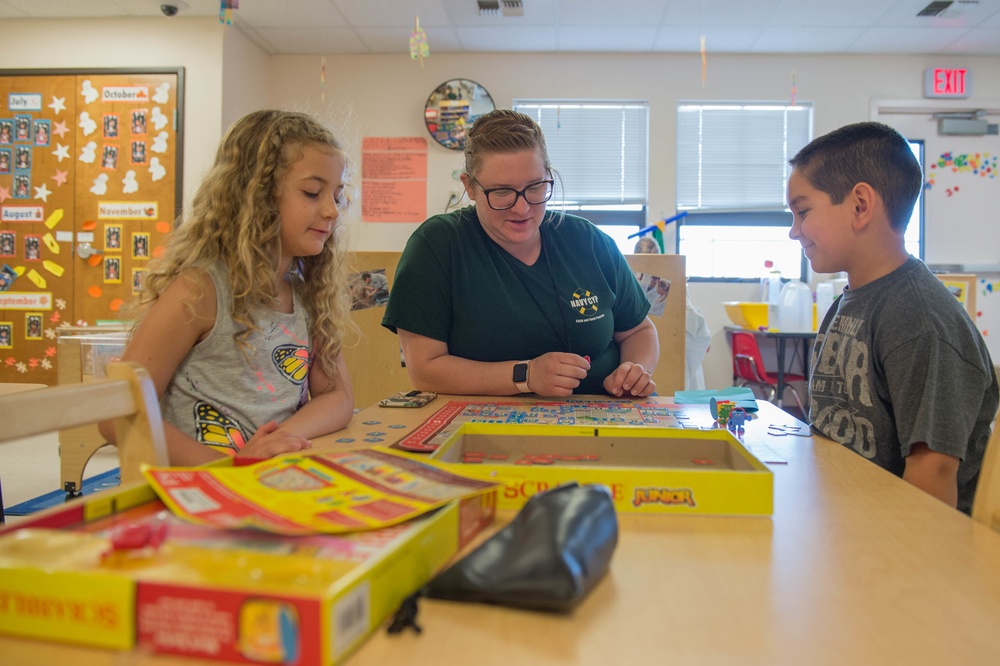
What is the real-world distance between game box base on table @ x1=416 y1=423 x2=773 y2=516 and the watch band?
1.53ft

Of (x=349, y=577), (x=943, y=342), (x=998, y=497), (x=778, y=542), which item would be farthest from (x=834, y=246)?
(x=349, y=577)

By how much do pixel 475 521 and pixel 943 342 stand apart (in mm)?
778

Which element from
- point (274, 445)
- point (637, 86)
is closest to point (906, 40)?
point (637, 86)

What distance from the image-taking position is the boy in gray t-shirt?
94 cm

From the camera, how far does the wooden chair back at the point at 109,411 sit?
0.51m

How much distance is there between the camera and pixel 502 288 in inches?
56.7

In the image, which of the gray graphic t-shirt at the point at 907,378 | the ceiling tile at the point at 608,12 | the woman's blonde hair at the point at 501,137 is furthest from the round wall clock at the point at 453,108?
the gray graphic t-shirt at the point at 907,378

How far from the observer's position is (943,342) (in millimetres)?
972

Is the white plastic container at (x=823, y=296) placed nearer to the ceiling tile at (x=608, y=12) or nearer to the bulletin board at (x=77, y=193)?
the ceiling tile at (x=608, y=12)

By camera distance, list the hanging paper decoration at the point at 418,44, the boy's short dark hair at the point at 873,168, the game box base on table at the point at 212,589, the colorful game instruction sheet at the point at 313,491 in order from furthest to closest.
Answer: the hanging paper decoration at the point at 418,44 < the boy's short dark hair at the point at 873,168 < the colorful game instruction sheet at the point at 313,491 < the game box base on table at the point at 212,589

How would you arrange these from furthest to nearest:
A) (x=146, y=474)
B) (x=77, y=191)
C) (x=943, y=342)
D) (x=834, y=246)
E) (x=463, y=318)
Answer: (x=77, y=191) < (x=463, y=318) < (x=834, y=246) < (x=943, y=342) < (x=146, y=474)

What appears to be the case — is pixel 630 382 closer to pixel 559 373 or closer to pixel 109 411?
pixel 559 373

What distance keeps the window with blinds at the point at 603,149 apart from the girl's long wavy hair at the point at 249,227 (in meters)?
3.54

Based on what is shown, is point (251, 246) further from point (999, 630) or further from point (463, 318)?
point (999, 630)
